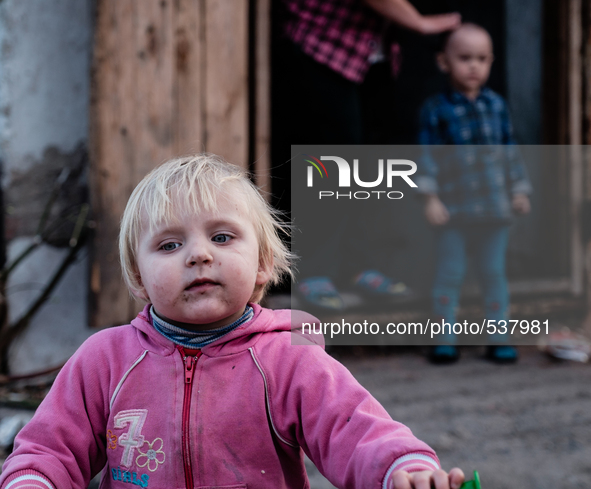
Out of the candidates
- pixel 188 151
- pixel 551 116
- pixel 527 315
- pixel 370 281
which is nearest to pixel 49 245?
pixel 188 151

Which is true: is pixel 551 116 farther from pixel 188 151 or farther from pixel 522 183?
pixel 188 151

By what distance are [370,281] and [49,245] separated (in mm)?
1641

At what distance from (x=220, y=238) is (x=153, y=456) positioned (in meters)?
0.40

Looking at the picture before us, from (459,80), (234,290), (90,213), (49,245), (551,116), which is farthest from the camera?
(551,116)

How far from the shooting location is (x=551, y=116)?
3.54 m

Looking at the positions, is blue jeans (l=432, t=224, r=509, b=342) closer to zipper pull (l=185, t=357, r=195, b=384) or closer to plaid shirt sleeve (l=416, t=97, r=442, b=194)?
plaid shirt sleeve (l=416, t=97, r=442, b=194)

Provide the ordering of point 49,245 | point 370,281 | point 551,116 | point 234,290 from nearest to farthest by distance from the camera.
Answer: point 234,290 → point 49,245 → point 370,281 → point 551,116

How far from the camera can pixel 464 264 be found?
3.05m

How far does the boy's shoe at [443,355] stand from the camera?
2.88 meters

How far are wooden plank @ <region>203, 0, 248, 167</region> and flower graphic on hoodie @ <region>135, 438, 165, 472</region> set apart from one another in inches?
68.4

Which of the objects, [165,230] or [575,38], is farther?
[575,38]

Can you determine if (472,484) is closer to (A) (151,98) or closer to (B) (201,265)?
(B) (201,265)

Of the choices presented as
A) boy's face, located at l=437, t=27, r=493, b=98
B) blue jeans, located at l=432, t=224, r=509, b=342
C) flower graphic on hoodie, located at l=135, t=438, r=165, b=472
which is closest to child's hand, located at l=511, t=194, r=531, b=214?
blue jeans, located at l=432, t=224, r=509, b=342

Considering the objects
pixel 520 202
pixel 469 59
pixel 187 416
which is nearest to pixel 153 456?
pixel 187 416
